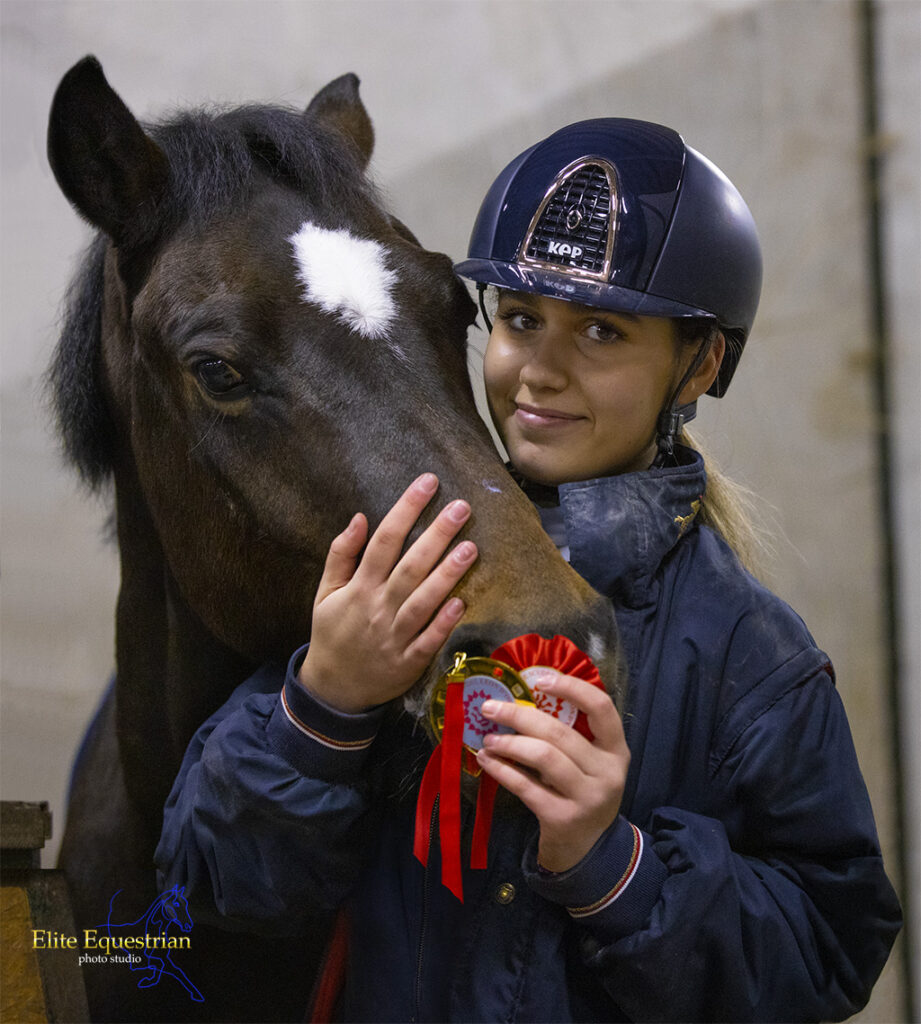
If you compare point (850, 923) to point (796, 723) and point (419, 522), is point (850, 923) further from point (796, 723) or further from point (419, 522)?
point (419, 522)

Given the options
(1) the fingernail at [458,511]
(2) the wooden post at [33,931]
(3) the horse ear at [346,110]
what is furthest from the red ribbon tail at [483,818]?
(3) the horse ear at [346,110]

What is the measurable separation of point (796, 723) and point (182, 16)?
4.24ft

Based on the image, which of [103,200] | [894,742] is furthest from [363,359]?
[894,742]

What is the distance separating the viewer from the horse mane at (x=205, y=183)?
1085 millimetres

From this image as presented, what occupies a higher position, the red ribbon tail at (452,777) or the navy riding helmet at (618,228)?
the navy riding helmet at (618,228)

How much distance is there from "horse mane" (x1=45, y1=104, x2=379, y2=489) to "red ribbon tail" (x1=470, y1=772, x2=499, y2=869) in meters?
0.65

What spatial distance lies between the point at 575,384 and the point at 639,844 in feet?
1.56

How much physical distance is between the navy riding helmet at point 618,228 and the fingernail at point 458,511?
29 centimetres

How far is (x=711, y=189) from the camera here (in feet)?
3.67

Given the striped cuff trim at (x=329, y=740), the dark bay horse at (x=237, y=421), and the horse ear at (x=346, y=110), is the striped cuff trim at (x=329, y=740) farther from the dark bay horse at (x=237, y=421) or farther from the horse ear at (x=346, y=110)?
the horse ear at (x=346, y=110)

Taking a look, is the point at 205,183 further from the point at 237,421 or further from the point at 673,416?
the point at 673,416

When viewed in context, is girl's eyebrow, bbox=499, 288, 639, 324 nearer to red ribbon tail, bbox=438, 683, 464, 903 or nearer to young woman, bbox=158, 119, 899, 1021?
young woman, bbox=158, 119, 899, 1021

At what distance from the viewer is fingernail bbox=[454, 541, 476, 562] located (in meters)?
0.82

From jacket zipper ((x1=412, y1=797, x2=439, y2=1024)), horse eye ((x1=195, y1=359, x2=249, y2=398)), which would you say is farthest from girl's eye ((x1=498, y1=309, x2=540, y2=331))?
jacket zipper ((x1=412, y1=797, x2=439, y2=1024))
